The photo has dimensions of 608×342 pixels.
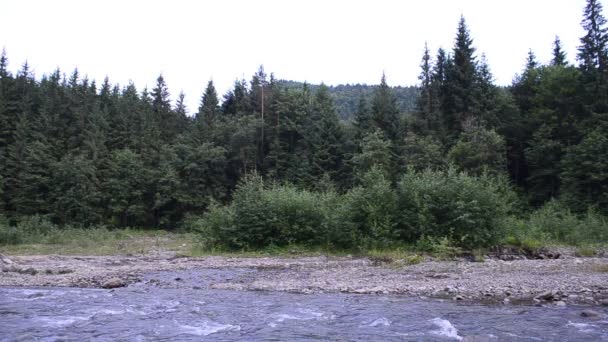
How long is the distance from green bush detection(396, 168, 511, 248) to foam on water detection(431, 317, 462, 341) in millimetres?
14713

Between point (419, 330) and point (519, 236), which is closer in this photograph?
point (419, 330)

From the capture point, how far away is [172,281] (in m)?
21.2

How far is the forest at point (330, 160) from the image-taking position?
99.3 ft

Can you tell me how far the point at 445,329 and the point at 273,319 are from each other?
4.64 m

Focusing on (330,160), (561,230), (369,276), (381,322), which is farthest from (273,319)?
(330,160)

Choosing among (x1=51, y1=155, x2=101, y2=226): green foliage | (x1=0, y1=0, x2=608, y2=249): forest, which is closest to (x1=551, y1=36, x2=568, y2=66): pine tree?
(x1=0, y1=0, x2=608, y2=249): forest

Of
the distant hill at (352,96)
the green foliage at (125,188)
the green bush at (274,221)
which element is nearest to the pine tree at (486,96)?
the green bush at (274,221)

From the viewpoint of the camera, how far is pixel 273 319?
47.0 ft

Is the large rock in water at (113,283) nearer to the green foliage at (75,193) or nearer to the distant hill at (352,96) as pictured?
the green foliage at (75,193)

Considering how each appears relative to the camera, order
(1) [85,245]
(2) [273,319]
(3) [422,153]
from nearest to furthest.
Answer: (2) [273,319] < (1) [85,245] < (3) [422,153]

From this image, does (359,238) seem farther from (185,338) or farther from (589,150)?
(589,150)

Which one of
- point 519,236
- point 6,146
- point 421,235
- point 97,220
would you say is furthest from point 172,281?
point 6,146

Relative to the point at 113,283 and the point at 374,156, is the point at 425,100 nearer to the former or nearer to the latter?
the point at 374,156

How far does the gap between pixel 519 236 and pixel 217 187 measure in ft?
144
